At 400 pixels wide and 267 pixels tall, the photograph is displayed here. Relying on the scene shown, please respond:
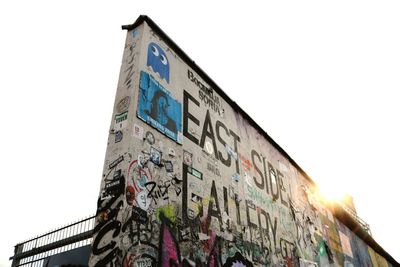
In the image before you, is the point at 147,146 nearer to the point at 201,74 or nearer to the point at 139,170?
the point at 139,170

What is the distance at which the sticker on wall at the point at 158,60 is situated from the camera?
491 centimetres

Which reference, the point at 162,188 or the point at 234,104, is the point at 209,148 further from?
the point at 234,104

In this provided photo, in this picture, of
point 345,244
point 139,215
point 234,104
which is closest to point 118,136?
point 139,215

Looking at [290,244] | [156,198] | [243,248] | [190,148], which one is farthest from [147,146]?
[290,244]

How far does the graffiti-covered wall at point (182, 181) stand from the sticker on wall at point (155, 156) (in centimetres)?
1

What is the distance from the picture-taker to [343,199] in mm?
35844

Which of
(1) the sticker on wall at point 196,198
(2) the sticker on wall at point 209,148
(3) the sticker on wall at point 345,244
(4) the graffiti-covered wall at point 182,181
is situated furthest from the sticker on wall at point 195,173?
(3) the sticker on wall at point 345,244

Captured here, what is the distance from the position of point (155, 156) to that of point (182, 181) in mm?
618

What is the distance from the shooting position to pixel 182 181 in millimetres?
4645

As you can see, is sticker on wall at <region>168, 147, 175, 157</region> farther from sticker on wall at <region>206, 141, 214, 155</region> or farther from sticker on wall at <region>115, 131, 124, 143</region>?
sticker on wall at <region>206, 141, 214, 155</region>

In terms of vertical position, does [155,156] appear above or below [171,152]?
below

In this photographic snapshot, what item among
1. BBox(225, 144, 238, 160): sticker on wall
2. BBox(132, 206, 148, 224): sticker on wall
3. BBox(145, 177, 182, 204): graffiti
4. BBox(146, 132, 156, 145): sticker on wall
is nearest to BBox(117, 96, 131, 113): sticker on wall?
BBox(146, 132, 156, 145): sticker on wall

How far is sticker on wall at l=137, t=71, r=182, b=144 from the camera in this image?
439 cm

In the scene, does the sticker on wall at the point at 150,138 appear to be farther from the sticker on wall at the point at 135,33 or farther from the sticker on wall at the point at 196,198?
the sticker on wall at the point at 135,33
